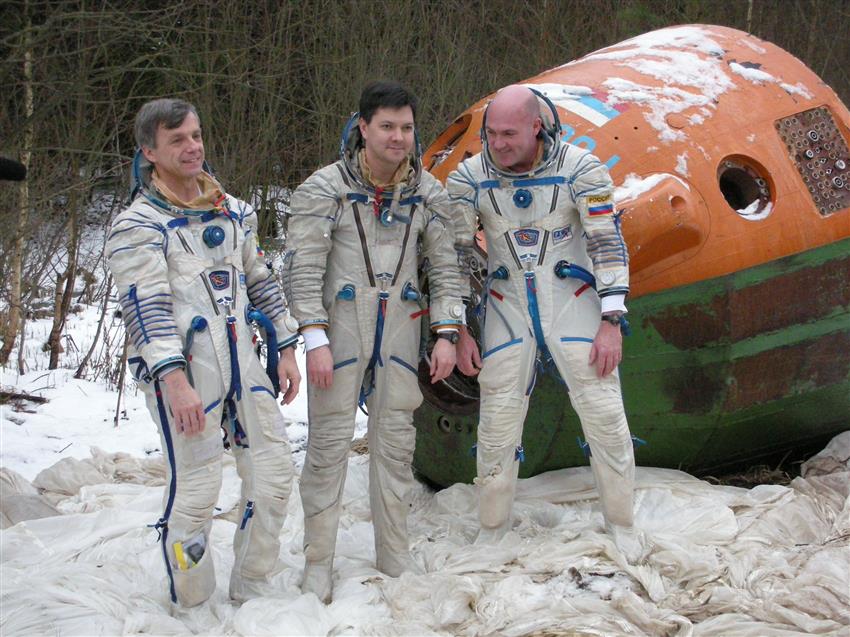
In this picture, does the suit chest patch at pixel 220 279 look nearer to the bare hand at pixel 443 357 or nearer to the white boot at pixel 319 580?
the bare hand at pixel 443 357

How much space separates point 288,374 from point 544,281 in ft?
3.52

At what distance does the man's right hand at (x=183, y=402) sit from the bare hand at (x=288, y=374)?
36 cm

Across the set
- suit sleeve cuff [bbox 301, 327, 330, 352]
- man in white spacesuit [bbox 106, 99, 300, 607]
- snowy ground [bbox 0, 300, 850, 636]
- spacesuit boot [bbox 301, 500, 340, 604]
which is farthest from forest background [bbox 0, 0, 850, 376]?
spacesuit boot [bbox 301, 500, 340, 604]

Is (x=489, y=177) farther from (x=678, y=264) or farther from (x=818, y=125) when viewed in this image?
(x=818, y=125)

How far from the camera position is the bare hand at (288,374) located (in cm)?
366

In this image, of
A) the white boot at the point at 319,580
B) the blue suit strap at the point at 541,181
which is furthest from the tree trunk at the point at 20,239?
the blue suit strap at the point at 541,181

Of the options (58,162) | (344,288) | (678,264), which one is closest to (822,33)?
(58,162)

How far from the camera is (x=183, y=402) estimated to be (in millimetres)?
3338

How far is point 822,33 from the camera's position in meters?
15.9

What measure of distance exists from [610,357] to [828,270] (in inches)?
51.3

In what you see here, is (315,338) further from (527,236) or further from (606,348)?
(606,348)

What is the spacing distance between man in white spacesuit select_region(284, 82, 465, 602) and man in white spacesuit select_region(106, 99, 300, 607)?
0.19 m

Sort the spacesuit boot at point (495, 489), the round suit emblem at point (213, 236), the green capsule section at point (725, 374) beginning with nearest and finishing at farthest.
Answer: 1. the round suit emblem at point (213, 236)
2. the spacesuit boot at point (495, 489)
3. the green capsule section at point (725, 374)

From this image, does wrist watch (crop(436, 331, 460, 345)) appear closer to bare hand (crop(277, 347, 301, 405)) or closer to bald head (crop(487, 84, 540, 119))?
bare hand (crop(277, 347, 301, 405))
